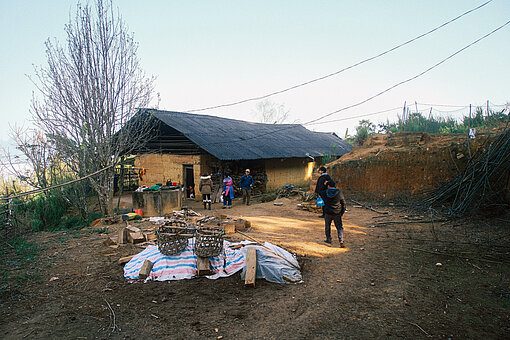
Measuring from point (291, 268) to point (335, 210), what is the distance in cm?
227

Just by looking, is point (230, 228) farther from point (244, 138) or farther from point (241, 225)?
point (244, 138)

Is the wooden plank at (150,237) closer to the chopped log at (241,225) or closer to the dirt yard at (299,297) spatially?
the dirt yard at (299,297)

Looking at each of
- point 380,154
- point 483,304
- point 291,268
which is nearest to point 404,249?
point 483,304

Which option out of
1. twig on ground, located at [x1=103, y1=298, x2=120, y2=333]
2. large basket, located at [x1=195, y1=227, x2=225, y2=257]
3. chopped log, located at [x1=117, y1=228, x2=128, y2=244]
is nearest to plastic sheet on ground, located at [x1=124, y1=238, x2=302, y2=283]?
large basket, located at [x1=195, y1=227, x2=225, y2=257]

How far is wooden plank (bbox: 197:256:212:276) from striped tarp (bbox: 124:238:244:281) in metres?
0.11

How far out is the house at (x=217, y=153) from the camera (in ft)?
53.0

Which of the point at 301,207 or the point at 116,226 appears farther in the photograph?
the point at 301,207

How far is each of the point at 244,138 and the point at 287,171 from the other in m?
Answer: 3.65

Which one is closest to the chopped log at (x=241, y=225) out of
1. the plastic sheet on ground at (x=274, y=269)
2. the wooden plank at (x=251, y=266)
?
the plastic sheet on ground at (x=274, y=269)

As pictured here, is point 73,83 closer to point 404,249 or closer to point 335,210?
point 335,210

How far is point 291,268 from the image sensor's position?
5.30 m

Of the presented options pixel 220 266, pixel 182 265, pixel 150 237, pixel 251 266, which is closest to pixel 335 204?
pixel 251 266

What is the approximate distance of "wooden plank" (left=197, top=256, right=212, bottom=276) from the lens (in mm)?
5207

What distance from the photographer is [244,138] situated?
19594mm
